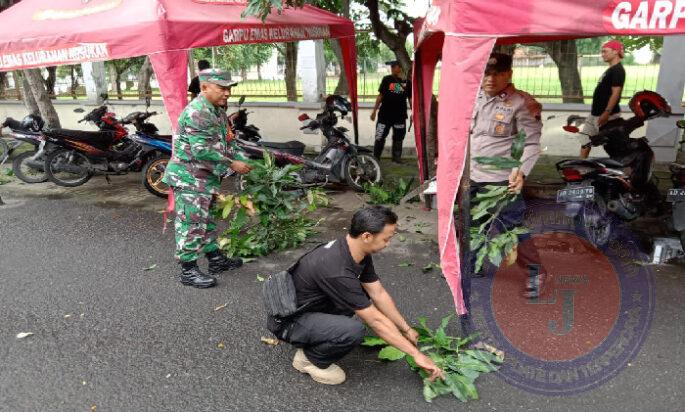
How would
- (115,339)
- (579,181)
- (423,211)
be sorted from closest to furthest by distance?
1. (115,339)
2. (579,181)
3. (423,211)

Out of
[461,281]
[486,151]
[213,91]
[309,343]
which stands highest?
[213,91]

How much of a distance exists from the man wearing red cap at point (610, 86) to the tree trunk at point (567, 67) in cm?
182

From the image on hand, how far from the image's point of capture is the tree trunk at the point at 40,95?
8.90 metres

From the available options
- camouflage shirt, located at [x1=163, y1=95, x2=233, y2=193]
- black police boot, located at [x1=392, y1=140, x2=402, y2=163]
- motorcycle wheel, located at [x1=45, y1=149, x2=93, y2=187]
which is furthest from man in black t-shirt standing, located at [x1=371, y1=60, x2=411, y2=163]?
motorcycle wheel, located at [x1=45, y1=149, x2=93, y2=187]

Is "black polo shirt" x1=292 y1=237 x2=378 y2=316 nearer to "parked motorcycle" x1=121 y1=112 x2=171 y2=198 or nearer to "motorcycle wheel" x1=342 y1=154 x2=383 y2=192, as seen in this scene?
"motorcycle wheel" x1=342 y1=154 x2=383 y2=192

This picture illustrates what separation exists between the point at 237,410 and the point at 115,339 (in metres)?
1.24

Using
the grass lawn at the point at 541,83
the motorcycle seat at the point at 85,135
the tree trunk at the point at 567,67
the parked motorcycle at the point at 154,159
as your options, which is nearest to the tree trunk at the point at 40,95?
the motorcycle seat at the point at 85,135

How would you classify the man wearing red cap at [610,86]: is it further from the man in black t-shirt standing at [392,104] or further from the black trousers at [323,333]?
the black trousers at [323,333]

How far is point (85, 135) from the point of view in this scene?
723 cm

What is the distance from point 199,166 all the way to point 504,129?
2308 millimetres

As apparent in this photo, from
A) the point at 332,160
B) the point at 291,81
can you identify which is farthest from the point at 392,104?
the point at 291,81

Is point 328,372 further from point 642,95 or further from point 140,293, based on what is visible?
point 642,95

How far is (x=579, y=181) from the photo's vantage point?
4.34 m

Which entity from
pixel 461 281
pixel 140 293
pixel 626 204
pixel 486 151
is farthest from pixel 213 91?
pixel 626 204
